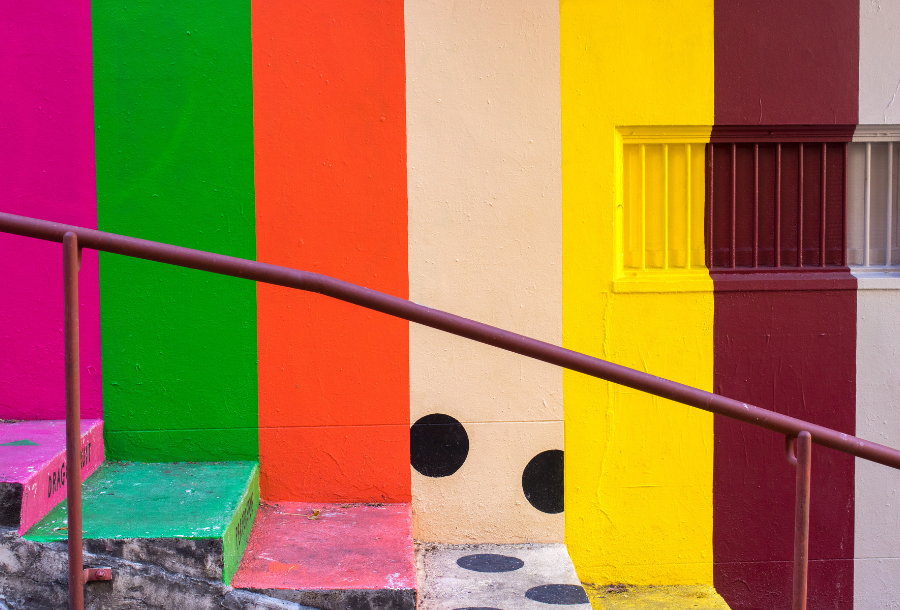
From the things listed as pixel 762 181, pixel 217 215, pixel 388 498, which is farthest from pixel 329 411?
pixel 762 181

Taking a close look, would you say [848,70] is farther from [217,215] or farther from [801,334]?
[217,215]

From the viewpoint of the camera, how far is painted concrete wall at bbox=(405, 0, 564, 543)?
10.1ft

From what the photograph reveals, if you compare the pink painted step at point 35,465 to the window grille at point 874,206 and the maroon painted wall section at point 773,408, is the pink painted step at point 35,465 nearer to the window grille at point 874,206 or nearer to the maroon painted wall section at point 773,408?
the maroon painted wall section at point 773,408

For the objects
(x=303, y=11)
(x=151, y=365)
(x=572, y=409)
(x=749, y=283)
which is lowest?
(x=572, y=409)

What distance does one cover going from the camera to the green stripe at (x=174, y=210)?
297cm

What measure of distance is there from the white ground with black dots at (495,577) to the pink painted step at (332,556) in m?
0.21

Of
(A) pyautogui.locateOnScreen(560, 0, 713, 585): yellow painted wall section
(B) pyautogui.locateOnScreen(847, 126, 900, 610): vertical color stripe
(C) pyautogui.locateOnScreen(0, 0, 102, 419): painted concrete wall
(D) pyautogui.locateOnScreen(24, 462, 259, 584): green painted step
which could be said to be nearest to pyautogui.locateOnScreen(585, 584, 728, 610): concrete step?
(A) pyautogui.locateOnScreen(560, 0, 713, 585): yellow painted wall section

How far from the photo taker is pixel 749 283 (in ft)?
10.6

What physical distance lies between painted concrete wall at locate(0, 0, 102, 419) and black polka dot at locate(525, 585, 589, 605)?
1.92 metres

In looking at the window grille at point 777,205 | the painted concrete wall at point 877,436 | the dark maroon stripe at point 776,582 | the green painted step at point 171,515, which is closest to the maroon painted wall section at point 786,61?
the window grille at point 777,205

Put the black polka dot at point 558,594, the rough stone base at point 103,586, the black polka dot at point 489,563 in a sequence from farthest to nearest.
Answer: the black polka dot at point 489,563, the black polka dot at point 558,594, the rough stone base at point 103,586

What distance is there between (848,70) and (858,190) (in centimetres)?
54

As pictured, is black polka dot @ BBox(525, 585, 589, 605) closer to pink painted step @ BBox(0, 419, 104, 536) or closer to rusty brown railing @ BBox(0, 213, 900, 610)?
rusty brown railing @ BBox(0, 213, 900, 610)

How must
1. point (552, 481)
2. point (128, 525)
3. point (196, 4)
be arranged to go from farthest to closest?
point (552, 481), point (196, 4), point (128, 525)
